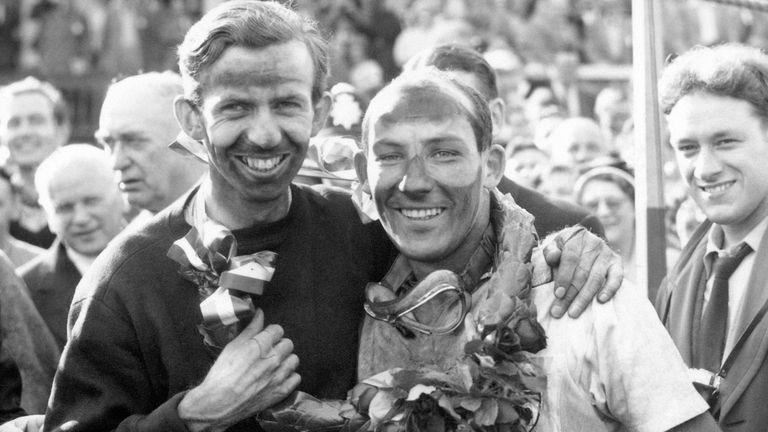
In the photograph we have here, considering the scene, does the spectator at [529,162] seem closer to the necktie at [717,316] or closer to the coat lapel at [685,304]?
the coat lapel at [685,304]

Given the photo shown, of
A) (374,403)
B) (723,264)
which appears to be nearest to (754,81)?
(723,264)

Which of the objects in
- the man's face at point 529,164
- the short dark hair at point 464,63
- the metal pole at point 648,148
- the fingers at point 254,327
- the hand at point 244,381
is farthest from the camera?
the man's face at point 529,164

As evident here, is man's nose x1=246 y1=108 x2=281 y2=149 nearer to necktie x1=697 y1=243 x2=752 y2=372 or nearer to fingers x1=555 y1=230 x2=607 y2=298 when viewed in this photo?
fingers x1=555 y1=230 x2=607 y2=298

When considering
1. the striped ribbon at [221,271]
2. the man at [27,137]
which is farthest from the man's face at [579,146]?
the striped ribbon at [221,271]

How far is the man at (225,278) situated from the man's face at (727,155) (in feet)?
4.42

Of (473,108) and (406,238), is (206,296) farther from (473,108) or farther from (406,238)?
(473,108)

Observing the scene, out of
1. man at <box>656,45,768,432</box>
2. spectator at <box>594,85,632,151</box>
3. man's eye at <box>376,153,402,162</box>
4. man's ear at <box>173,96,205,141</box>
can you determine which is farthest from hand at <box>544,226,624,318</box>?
spectator at <box>594,85,632,151</box>

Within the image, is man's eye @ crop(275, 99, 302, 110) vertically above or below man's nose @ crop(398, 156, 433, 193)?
above

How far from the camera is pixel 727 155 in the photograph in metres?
4.37

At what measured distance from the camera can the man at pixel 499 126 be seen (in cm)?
494

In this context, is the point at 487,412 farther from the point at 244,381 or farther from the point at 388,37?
the point at 388,37

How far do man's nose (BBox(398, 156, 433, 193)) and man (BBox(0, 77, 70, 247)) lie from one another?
15.3ft

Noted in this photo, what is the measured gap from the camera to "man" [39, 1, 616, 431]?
135 inches

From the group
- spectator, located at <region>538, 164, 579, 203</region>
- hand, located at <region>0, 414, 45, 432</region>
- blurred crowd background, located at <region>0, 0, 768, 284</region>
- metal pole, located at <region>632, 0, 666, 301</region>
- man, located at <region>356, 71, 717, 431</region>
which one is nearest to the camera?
man, located at <region>356, 71, 717, 431</region>
